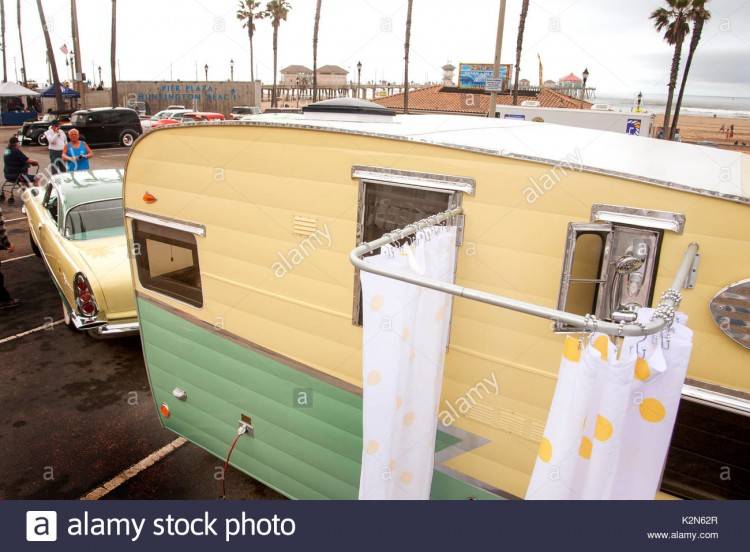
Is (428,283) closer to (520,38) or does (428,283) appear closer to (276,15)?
(520,38)

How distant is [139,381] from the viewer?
20.2ft

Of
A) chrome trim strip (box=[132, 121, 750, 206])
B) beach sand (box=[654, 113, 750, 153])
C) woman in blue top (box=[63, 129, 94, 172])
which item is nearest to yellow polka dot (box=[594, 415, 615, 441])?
chrome trim strip (box=[132, 121, 750, 206])

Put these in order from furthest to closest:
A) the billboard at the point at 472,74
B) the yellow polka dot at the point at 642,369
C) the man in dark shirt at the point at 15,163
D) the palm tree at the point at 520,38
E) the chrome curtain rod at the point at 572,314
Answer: the billboard at the point at 472,74 < the palm tree at the point at 520,38 < the man in dark shirt at the point at 15,163 < the yellow polka dot at the point at 642,369 < the chrome curtain rod at the point at 572,314

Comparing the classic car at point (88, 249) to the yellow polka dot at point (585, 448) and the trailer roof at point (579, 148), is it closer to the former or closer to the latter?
the trailer roof at point (579, 148)

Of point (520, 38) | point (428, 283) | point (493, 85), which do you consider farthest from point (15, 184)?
point (520, 38)

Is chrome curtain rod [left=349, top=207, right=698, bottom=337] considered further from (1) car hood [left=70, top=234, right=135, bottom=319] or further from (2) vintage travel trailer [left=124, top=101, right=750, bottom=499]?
(1) car hood [left=70, top=234, right=135, bottom=319]

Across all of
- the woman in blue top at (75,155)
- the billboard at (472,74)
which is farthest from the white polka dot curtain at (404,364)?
the billboard at (472,74)

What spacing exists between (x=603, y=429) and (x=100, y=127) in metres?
27.4

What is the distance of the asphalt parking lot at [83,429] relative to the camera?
4.52 metres

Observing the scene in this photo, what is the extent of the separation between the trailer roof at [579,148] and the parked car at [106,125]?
2429 cm

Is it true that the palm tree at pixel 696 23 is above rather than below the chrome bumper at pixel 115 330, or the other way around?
above

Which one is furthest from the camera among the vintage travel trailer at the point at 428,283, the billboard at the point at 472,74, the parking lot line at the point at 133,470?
the billboard at the point at 472,74

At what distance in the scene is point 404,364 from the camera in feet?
7.97
